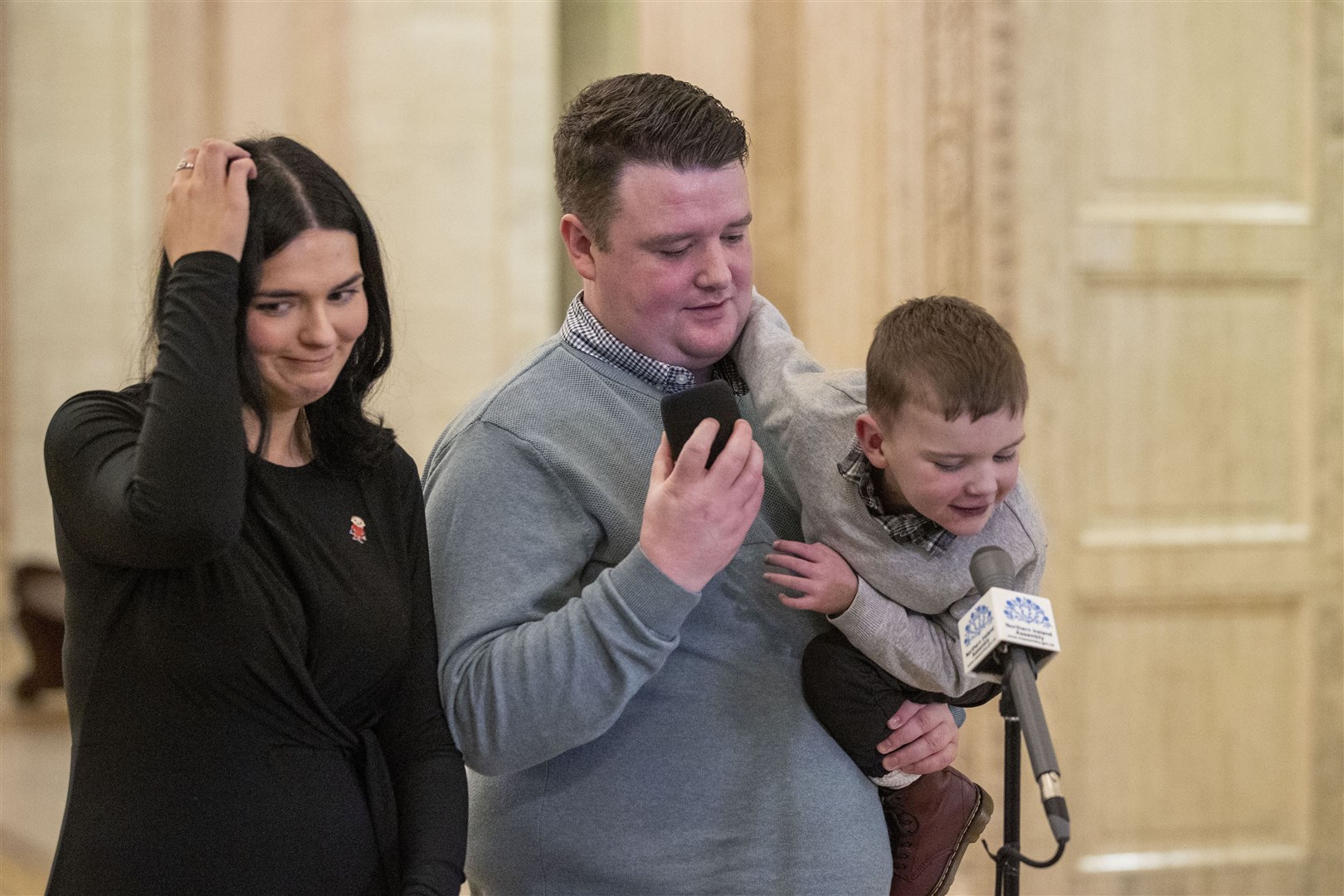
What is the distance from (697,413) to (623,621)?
0.27m

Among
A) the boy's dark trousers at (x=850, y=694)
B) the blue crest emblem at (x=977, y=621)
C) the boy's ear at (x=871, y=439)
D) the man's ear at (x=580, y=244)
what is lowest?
the boy's dark trousers at (x=850, y=694)

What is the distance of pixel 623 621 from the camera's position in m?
1.74

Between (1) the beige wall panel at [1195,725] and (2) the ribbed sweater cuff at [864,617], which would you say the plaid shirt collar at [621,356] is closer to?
(2) the ribbed sweater cuff at [864,617]

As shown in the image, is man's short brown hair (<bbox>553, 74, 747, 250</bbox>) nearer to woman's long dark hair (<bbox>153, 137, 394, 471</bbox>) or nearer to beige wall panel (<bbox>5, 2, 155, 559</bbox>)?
woman's long dark hair (<bbox>153, 137, 394, 471</bbox>)

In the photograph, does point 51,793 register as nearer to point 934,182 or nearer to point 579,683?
point 934,182

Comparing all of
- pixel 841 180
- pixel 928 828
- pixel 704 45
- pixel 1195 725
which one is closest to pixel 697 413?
pixel 928 828

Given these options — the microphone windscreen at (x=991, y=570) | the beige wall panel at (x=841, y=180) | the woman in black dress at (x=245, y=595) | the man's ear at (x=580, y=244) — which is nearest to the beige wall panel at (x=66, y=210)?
the beige wall panel at (x=841, y=180)

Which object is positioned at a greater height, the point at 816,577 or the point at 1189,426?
the point at 816,577

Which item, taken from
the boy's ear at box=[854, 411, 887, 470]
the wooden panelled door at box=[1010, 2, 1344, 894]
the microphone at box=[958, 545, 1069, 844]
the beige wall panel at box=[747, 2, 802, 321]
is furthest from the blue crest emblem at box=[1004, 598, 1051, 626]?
the beige wall panel at box=[747, 2, 802, 321]

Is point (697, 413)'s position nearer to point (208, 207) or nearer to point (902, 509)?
point (902, 509)

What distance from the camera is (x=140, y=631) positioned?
5.26 feet

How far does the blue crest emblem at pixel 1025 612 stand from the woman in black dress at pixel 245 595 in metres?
0.75

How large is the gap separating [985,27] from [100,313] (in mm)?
5344

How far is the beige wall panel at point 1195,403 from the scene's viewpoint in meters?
4.25
